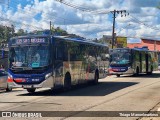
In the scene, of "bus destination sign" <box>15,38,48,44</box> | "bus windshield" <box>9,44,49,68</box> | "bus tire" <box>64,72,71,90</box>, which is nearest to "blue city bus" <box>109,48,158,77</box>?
"bus tire" <box>64,72,71,90</box>

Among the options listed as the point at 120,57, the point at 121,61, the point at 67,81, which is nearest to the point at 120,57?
the point at 120,57

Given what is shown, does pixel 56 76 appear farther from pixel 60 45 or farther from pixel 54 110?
pixel 54 110

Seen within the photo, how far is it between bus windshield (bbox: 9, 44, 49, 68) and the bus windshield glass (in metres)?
21.0

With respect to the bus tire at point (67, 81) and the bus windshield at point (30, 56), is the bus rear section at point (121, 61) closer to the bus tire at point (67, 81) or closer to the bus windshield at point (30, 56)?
the bus tire at point (67, 81)

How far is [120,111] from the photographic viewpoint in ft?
46.2

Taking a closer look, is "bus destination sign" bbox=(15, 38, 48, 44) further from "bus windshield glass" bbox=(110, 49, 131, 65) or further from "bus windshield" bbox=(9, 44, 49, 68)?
"bus windshield glass" bbox=(110, 49, 131, 65)

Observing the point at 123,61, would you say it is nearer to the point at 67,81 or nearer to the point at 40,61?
the point at 67,81

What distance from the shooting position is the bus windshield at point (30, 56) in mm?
20125

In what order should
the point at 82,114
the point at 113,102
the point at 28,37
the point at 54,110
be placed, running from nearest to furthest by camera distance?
the point at 82,114 < the point at 54,110 < the point at 113,102 < the point at 28,37

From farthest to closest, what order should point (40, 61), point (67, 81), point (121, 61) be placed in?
point (121, 61) → point (67, 81) → point (40, 61)

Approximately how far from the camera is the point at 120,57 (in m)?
40.9

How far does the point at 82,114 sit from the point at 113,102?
12.4 feet

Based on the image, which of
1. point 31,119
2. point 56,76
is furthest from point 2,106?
point 56,76

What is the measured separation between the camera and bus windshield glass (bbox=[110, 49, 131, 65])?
134 feet
